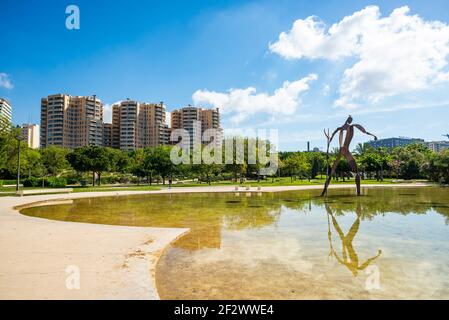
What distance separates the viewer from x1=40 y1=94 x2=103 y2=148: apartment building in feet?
402

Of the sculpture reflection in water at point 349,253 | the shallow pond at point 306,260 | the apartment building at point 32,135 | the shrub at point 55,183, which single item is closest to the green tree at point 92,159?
the shrub at point 55,183

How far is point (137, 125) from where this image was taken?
134 m

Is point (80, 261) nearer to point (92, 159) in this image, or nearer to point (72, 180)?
point (92, 159)

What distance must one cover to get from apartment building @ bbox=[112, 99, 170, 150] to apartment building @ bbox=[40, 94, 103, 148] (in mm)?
8958

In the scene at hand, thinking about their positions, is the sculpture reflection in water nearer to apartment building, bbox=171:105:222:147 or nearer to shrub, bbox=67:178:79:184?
shrub, bbox=67:178:79:184

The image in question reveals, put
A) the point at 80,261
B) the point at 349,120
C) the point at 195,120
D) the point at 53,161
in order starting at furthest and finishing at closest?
the point at 195,120 < the point at 53,161 < the point at 349,120 < the point at 80,261

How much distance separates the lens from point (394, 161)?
71.8 m

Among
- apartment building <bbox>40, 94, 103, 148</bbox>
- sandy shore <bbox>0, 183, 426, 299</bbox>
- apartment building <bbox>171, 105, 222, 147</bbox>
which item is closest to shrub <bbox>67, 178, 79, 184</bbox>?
sandy shore <bbox>0, 183, 426, 299</bbox>

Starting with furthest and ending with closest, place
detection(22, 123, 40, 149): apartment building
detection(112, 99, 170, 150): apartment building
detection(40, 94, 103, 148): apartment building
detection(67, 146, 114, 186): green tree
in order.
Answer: detection(22, 123, 40, 149): apartment building → detection(112, 99, 170, 150): apartment building → detection(40, 94, 103, 148): apartment building → detection(67, 146, 114, 186): green tree

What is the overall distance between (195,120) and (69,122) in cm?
5391

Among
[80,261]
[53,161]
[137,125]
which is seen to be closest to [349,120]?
[80,261]

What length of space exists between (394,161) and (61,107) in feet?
396

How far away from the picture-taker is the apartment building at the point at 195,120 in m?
144
